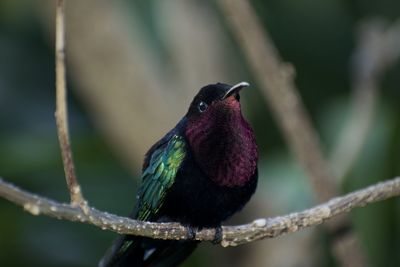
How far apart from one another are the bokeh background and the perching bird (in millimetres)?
1609

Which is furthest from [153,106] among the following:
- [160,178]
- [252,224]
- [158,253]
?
[252,224]

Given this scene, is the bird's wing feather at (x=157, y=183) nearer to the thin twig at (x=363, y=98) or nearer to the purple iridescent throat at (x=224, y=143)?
the purple iridescent throat at (x=224, y=143)

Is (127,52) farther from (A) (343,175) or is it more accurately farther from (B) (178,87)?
(A) (343,175)

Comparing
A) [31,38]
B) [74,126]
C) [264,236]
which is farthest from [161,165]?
[31,38]

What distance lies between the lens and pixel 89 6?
16.3ft

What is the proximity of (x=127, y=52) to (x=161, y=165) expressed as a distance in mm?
2197

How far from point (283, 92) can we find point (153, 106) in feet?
4.59

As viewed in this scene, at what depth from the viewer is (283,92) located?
359cm

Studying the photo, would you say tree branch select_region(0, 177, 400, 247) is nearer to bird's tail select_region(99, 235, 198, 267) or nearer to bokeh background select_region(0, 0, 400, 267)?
bird's tail select_region(99, 235, 198, 267)

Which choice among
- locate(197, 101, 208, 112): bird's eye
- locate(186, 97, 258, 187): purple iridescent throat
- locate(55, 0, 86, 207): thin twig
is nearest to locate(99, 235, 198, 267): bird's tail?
locate(186, 97, 258, 187): purple iridescent throat

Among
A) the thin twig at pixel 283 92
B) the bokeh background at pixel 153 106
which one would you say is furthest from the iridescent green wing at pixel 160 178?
the bokeh background at pixel 153 106

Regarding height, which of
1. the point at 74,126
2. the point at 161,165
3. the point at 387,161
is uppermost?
the point at 161,165

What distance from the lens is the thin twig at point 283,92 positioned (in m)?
3.51

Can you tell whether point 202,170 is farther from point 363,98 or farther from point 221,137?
point 363,98
